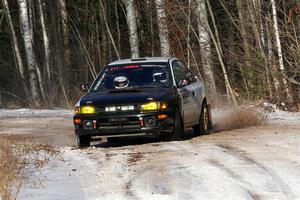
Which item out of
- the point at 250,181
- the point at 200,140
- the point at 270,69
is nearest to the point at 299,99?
the point at 270,69

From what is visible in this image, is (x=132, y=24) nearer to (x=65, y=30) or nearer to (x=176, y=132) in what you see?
(x=176, y=132)

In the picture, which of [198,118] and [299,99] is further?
[299,99]

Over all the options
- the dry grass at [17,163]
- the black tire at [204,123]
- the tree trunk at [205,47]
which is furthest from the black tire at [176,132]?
the tree trunk at [205,47]

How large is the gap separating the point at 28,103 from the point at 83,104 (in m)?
19.7

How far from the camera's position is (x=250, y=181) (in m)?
8.85

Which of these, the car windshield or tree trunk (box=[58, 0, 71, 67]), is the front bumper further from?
tree trunk (box=[58, 0, 71, 67])

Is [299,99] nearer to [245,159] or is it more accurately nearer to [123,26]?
[245,159]

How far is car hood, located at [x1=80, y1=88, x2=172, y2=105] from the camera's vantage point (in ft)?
43.3

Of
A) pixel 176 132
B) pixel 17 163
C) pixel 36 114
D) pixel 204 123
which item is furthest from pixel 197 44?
pixel 17 163

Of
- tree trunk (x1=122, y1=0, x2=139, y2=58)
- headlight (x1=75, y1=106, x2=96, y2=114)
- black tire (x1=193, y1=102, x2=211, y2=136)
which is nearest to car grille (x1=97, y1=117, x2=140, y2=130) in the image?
headlight (x1=75, y1=106, x2=96, y2=114)

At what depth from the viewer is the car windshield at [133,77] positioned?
46.4ft

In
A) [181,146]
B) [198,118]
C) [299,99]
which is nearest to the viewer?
[181,146]

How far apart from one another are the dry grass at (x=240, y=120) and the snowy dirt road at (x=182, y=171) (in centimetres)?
332

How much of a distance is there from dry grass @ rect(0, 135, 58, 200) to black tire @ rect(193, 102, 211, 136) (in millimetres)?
3382
